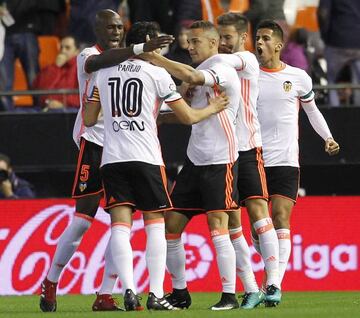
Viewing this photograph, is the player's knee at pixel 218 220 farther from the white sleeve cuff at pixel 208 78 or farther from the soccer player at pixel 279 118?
the soccer player at pixel 279 118

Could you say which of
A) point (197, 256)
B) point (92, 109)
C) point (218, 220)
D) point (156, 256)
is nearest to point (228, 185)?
point (218, 220)

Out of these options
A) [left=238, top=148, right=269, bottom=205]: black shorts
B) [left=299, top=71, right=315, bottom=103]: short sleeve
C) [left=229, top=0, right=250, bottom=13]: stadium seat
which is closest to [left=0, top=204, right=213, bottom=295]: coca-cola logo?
[left=299, top=71, right=315, bottom=103]: short sleeve

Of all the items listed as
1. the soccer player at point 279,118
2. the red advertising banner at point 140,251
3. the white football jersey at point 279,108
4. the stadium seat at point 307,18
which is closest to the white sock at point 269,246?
the soccer player at point 279,118

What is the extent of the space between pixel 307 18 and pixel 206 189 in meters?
8.91

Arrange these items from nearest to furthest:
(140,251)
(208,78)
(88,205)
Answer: (208,78), (88,205), (140,251)

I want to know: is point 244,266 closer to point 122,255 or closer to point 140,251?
point 122,255

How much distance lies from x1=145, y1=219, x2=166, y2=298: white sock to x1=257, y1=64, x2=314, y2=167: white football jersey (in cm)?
214

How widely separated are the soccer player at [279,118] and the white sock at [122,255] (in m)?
2.20

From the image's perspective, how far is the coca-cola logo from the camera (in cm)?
1660

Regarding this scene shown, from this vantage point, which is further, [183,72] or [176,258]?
[176,258]

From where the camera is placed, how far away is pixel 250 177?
13078 millimetres

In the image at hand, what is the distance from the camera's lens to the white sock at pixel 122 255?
11.9 meters

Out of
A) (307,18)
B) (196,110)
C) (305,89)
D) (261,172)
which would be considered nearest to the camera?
(196,110)

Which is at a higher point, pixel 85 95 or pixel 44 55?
pixel 85 95
